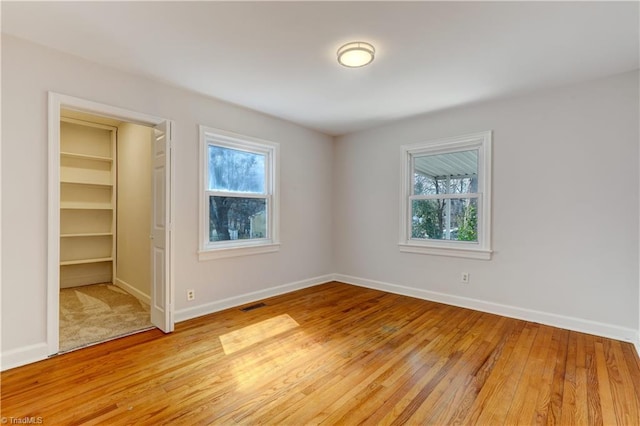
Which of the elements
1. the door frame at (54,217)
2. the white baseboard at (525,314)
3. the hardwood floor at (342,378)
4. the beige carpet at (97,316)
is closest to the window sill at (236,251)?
the hardwood floor at (342,378)

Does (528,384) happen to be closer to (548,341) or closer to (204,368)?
(548,341)

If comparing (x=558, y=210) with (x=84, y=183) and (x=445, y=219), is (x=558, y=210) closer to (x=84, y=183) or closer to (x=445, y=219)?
(x=445, y=219)

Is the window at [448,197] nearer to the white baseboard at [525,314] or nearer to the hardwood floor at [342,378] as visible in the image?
the white baseboard at [525,314]

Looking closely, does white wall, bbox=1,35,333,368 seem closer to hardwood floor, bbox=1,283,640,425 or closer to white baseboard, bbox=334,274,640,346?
hardwood floor, bbox=1,283,640,425

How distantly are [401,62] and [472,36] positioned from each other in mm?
580

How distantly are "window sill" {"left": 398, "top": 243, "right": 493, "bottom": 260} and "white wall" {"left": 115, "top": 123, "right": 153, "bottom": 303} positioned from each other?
11.5 feet

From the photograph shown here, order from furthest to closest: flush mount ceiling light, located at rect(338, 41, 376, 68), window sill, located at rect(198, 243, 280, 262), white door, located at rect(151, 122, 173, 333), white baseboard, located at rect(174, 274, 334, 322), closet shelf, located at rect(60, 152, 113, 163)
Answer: closet shelf, located at rect(60, 152, 113, 163) < window sill, located at rect(198, 243, 280, 262) < white baseboard, located at rect(174, 274, 334, 322) < white door, located at rect(151, 122, 173, 333) < flush mount ceiling light, located at rect(338, 41, 376, 68)

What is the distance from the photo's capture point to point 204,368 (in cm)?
230

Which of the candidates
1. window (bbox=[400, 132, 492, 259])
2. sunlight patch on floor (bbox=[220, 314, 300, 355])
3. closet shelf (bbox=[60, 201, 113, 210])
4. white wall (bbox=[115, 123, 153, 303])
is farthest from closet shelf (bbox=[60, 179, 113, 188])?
window (bbox=[400, 132, 492, 259])

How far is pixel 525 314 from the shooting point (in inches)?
132

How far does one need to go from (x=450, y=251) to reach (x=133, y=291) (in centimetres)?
441

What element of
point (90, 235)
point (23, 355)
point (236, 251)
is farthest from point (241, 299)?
point (90, 235)

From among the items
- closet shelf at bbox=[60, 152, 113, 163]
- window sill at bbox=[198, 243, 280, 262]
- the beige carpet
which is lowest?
the beige carpet

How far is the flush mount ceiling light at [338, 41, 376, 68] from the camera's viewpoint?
2.38 meters
